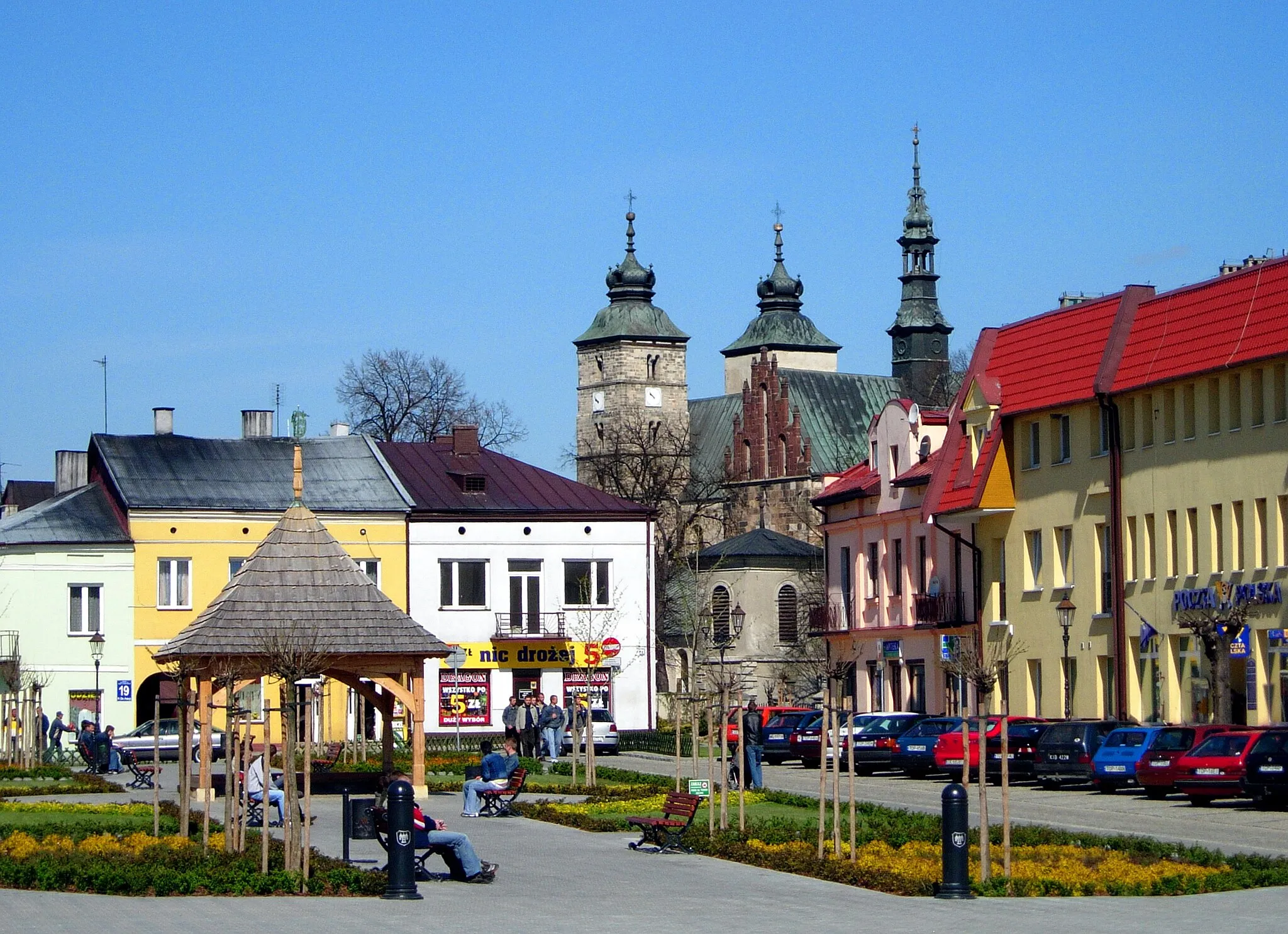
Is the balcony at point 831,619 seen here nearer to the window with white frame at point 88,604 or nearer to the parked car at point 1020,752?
the window with white frame at point 88,604

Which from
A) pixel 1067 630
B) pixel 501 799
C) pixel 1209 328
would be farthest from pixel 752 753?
pixel 1209 328

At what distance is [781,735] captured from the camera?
5334 centimetres

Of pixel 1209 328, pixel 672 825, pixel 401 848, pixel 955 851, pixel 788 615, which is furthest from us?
pixel 788 615

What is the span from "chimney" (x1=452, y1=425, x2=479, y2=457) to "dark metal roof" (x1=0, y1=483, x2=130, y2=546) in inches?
440

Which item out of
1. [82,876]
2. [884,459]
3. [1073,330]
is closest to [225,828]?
[82,876]

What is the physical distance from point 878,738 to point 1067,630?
5.50 metres

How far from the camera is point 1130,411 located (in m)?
51.9

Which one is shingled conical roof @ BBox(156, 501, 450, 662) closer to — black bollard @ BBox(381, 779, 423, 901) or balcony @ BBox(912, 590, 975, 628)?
black bollard @ BBox(381, 779, 423, 901)

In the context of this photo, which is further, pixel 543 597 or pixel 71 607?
pixel 543 597

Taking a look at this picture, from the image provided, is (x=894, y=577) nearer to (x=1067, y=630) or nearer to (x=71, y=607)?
(x=1067, y=630)

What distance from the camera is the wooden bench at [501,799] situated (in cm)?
3381

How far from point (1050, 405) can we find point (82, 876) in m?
36.0

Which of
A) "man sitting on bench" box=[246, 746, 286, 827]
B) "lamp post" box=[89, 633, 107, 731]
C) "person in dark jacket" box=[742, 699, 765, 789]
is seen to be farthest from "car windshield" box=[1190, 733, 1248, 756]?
"lamp post" box=[89, 633, 107, 731]

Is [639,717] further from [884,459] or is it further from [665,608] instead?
[665,608]
